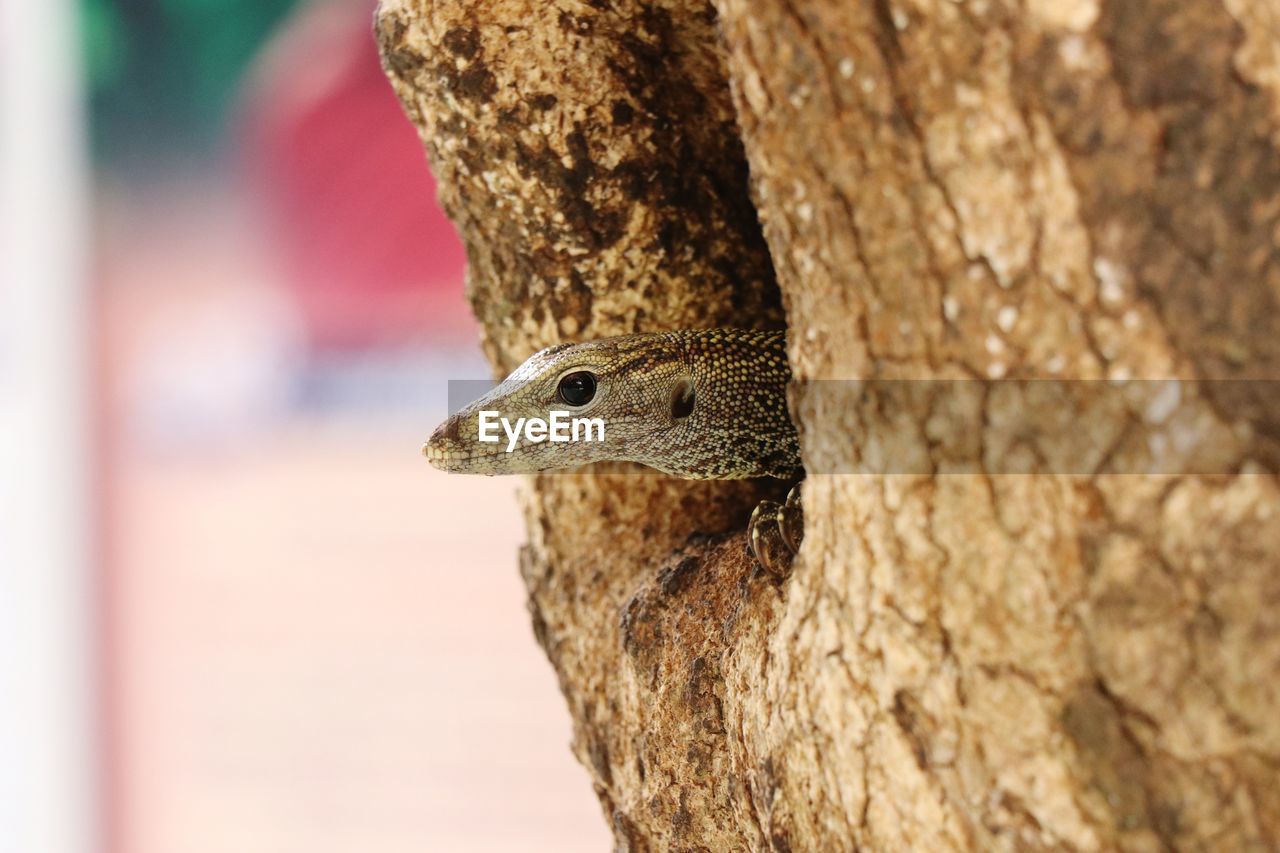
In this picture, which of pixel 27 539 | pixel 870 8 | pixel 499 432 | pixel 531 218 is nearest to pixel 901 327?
pixel 870 8

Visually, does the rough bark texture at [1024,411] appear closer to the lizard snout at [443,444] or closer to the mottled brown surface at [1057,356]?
the mottled brown surface at [1057,356]

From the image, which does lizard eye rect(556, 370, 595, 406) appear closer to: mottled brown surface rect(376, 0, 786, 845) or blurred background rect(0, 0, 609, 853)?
mottled brown surface rect(376, 0, 786, 845)

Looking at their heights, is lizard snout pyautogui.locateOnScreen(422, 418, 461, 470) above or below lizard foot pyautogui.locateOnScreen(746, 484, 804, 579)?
above

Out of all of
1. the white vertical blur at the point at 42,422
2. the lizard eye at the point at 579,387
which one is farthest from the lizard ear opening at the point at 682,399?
the white vertical blur at the point at 42,422

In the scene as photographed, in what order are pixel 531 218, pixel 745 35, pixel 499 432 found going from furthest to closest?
pixel 531 218 < pixel 499 432 < pixel 745 35

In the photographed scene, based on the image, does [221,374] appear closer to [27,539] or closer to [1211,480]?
[27,539]

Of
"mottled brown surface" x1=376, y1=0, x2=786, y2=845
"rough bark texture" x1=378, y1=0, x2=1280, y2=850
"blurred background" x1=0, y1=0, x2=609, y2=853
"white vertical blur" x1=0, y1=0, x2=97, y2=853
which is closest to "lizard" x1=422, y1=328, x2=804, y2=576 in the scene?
"mottled brown surface" x1=376, y1=0, x2=786, y2=845
